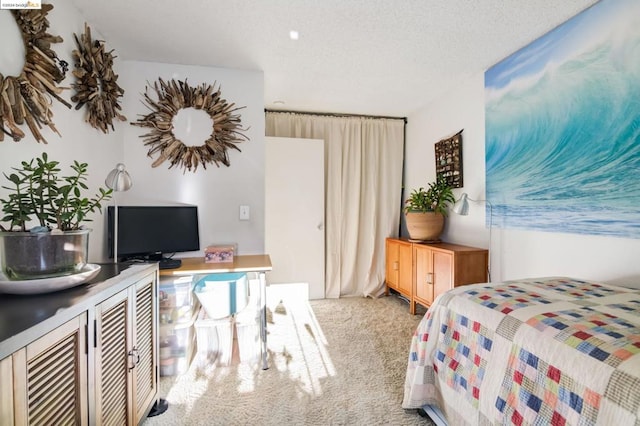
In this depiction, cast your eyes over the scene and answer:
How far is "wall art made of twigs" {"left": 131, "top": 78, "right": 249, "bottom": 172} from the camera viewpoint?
2352 millimetres

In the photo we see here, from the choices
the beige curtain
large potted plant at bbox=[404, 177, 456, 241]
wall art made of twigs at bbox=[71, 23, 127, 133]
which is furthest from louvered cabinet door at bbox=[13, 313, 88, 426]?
the beige curtain

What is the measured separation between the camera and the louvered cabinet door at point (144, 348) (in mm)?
1367

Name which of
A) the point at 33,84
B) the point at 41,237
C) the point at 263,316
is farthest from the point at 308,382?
the point at 33,84

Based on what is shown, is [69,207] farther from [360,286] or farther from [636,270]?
[360,286]

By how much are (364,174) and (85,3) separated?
2924 millimetres

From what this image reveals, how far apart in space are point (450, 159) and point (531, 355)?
230cm

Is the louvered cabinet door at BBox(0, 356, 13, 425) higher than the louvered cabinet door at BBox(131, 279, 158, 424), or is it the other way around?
the louvered cabinet door at BBox(0, 356, 13, 425)

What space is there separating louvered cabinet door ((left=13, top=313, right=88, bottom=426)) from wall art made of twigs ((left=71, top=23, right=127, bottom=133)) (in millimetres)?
1496

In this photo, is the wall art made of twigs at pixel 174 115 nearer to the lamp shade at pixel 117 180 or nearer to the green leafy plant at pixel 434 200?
the lamp shade at pixel 117 180

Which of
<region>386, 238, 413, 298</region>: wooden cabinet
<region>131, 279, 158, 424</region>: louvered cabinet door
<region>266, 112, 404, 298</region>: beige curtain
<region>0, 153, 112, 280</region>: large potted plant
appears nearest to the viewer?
<region>0, 153, 112, 280</region>: large potted plant

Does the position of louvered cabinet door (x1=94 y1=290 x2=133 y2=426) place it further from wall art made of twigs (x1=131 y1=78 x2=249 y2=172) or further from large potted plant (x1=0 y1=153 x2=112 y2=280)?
wall art made of twigs (x1=131 y1=78 x2=249 y2=172)

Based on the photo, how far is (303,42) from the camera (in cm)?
215

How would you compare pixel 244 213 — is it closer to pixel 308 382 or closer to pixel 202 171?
pixel 202 171

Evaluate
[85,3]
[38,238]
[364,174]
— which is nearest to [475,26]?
[364,174]
